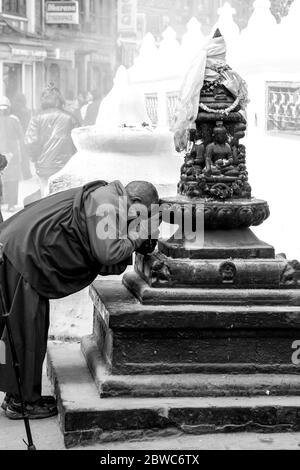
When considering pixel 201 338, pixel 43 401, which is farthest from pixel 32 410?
pixel 201 338

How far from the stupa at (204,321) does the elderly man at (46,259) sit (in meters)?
0.19

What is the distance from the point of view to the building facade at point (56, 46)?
35.0 m

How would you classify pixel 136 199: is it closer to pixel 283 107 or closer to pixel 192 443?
pixel 192 443

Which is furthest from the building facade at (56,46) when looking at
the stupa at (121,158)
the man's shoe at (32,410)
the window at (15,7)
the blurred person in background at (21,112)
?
the man's shoe at (32,410)

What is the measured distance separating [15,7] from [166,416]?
34521mm

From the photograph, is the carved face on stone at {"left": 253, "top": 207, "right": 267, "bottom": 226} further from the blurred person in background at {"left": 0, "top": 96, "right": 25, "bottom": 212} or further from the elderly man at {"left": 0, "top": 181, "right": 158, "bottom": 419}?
the blurred person in background at {"left": 0, "top": 96, "right": 25, "bottom": 212}

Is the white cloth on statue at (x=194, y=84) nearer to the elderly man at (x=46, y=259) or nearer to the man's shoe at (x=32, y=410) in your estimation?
the elderly man at (x=46, y=259)

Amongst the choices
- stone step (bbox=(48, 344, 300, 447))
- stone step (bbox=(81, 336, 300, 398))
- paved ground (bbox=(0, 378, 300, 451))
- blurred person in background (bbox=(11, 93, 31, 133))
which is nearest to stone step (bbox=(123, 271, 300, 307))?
stone step (bbox=(81, 336, 300, 398))

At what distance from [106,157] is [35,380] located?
327cm

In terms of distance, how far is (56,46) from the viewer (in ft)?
131

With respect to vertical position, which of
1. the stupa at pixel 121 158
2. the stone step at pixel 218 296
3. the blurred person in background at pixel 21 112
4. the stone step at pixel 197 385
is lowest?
the stone step at pixel 197 385

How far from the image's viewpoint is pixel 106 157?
7969 mm

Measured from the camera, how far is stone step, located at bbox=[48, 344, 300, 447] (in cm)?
462

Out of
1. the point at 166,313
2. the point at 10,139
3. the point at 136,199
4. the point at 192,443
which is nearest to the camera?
the point at 192,443
